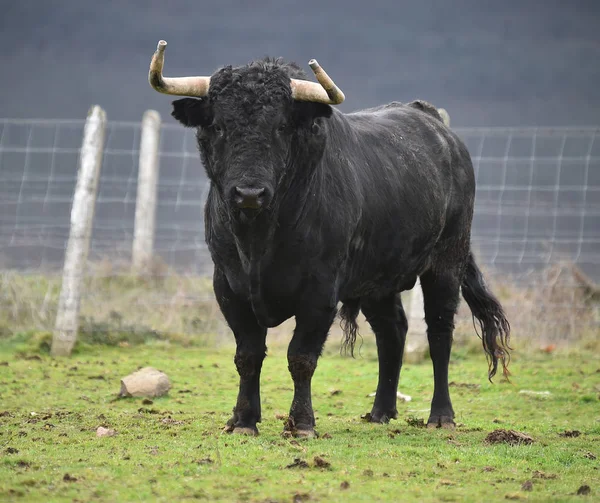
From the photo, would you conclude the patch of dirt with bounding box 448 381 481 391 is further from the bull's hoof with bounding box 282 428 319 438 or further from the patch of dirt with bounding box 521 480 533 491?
the patch of dirt with bounding box 521 480 533 491

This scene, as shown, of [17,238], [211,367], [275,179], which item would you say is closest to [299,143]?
[275,179]

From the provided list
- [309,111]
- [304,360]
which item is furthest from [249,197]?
[304,360]

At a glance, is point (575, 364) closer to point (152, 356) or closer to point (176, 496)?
point (152, 356)

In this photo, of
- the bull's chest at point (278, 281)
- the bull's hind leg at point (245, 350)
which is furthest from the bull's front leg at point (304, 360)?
the bull's hind leg at point (245, 350)

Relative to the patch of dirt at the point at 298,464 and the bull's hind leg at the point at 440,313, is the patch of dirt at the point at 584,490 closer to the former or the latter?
the patch of dirt at the point at 298,464

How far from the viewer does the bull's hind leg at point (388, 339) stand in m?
8.41

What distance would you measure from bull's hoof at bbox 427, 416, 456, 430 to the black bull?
0.01 metres

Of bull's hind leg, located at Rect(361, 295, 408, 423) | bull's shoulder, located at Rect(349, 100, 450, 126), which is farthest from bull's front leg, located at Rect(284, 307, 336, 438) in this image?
bull's shoulder, located at Rect(349, 100, 450, 126)

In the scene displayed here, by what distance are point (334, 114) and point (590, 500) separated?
11.0ft

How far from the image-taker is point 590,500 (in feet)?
17.0

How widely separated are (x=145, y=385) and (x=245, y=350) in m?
2.18

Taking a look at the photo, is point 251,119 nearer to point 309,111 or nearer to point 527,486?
point 309,111

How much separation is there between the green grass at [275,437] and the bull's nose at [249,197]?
1460mm

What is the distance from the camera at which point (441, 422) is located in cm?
792
